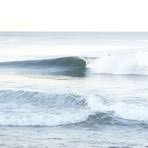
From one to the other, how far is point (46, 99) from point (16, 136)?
5478 millimetres

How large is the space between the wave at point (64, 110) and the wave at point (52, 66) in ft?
40.0

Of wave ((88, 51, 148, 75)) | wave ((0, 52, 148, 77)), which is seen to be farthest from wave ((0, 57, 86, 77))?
wave ((88, 51, 148, 75))

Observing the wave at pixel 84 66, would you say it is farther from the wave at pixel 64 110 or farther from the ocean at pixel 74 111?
the wave at pixel 64 110

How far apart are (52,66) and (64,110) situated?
58.5ft

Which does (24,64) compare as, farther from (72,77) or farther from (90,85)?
(90,85)

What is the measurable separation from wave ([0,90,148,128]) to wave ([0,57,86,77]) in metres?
12.2

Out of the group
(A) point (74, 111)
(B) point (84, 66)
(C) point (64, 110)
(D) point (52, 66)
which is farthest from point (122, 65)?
(A) point (74, 111)

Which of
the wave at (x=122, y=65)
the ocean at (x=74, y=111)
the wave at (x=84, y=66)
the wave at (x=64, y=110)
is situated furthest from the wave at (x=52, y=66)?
→ the wave at (x=64, y=110)

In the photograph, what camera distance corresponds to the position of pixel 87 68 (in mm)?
35562

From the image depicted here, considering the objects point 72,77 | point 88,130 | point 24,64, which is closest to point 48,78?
point 72,77

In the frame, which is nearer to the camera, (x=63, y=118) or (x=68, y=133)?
(x=68, y=133)

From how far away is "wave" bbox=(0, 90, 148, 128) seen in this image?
1716cm

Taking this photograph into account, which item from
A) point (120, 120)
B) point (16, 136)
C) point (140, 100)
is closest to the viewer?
point (16, 136)

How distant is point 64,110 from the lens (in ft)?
61.8
